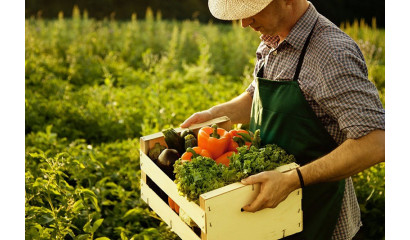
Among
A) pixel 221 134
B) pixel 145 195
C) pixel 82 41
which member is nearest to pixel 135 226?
pixel 145 195

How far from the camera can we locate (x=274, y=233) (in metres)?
2.25

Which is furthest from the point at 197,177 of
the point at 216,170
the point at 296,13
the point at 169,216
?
the point at 296,13

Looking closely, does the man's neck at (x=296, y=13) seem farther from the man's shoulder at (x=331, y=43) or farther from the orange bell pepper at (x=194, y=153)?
the orange bell pepper at (x=194, y=153)

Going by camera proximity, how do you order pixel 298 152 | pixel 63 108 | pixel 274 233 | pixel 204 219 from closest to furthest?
pixel 204 219
pixel 274 233
pixel 298 152
pixel 63 108

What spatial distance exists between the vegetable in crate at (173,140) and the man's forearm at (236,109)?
34 centimetres

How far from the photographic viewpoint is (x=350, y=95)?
2189 millimetres

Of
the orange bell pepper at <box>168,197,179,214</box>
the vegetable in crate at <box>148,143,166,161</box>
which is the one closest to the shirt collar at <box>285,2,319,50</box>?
the vegetable in crate at <box>148,143,166,161</box>

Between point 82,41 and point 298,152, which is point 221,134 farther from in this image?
point 82,41

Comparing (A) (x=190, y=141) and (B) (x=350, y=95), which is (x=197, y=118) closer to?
(A) (x=190, y=141)

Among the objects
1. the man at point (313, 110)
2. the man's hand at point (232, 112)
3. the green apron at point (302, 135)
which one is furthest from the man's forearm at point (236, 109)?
the green apron at point (302, 135)

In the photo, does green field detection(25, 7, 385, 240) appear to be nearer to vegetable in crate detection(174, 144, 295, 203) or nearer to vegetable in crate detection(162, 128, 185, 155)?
vegetable in crate detection(162, 128, 185, 155)

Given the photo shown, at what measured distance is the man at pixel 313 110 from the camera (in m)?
2.17

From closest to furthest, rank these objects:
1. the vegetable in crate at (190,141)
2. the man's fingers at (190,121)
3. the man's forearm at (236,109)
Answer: the vegetable in crate at (190,141) < the man's fingers at (190,121) < the man's forearm at (236,109)

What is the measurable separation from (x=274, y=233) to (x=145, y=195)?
0.82 meters
